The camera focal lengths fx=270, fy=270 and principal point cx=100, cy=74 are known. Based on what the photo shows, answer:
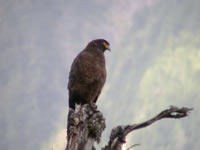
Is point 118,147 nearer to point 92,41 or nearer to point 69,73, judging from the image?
point 69,73

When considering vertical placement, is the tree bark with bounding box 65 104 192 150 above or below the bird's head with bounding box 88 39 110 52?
below

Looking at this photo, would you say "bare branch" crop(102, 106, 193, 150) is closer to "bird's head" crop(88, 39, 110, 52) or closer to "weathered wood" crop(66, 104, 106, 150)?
"weathered wood" crop(66, 104, 106, 150)

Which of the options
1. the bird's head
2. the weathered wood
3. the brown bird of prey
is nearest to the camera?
the weathered wood

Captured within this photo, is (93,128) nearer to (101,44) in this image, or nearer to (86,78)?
(86,78)

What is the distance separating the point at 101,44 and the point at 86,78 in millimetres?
1853

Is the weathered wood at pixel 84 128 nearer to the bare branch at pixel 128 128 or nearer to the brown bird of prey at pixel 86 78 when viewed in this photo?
the bare branch at pixel 128 128

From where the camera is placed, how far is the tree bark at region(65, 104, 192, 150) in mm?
5142

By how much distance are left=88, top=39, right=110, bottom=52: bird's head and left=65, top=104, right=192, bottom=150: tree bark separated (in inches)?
137

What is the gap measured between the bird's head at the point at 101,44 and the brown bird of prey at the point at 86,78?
75cm

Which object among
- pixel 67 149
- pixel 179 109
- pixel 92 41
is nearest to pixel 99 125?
pixel 67 149

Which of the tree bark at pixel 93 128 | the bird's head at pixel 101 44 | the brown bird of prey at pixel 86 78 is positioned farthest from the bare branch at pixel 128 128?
the bird's head at pixel 101 44

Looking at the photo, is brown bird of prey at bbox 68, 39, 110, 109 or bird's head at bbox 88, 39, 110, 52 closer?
brown bird of prey at bbox 68, 39, 110, 109

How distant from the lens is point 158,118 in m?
5.35

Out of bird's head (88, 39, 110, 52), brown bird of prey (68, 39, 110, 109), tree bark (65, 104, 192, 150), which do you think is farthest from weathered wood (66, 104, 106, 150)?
bird's head (88, 39, 110, 52)
